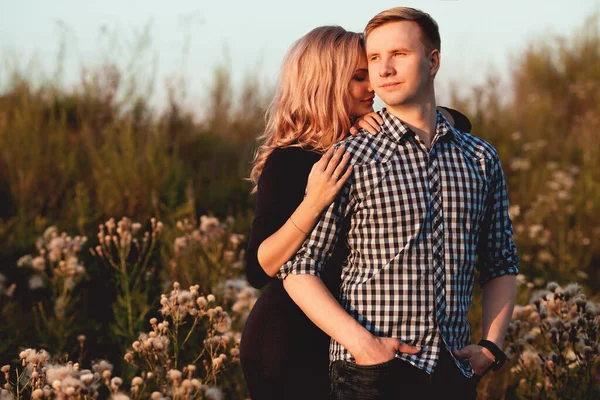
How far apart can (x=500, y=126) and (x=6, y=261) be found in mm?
6361

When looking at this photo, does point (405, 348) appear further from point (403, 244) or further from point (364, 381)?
A: point (403, 244)

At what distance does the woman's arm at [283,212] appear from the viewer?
2.39 m

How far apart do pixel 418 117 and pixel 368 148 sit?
0.19m

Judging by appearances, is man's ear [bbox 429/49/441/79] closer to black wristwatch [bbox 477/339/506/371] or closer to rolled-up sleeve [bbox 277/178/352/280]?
rolled-up sleeve [bbox 277/178/352/280]

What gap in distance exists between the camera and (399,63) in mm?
2459

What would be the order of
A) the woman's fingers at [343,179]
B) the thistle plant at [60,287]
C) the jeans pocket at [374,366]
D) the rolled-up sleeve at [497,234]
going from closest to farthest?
the jeans pocket at [374,366] < the woman's fingers at [343,179] < the rolled-up sleeve at [497,234] < the thistle plant at [60,287]

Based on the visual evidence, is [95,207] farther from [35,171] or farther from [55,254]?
[55,254]

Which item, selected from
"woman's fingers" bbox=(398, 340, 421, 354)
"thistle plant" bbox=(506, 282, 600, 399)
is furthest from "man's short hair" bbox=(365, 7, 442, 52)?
"thistle plant" bbox=(506, 282, 600, 399)

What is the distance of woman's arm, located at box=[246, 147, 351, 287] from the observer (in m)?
2.39

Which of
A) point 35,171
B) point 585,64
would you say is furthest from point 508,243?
point 585,64

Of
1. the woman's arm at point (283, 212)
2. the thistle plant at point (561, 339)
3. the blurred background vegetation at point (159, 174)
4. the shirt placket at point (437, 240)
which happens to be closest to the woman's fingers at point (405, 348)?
the shirt placket at point (437, 240)

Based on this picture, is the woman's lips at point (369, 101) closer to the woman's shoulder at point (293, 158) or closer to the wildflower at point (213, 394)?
the woman's shoulder at point (293, 158)

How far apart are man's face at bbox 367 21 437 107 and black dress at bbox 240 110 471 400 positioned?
1.35 ft

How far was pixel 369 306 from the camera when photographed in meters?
2.38
